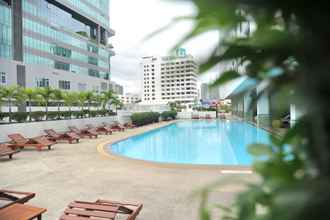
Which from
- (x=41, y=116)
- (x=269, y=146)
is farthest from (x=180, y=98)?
(x=269, y=146)

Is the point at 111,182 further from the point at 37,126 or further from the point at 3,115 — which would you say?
the point at 37,126

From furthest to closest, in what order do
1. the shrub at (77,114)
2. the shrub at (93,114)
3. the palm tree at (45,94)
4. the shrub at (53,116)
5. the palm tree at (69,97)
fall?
the shrub at (93,114) → the shrub at (77,114) → the palm tree at (69,97) → the shrub at (53,116) → the palm tree at (45,94)

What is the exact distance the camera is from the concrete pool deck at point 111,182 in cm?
521

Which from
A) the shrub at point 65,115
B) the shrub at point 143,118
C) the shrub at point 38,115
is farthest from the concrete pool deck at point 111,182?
the shrub at point 143,118

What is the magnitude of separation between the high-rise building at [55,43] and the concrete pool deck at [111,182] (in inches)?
1047

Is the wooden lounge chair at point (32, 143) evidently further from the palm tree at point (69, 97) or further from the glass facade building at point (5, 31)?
the glass facade building at point (5, 31)

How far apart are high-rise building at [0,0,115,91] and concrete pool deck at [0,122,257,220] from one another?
26.6 meters

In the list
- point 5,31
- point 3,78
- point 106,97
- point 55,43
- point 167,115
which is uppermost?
point 55,43

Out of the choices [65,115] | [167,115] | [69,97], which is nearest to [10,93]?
[65,115]

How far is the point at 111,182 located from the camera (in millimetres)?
Answer: 6984

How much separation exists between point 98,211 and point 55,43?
4626cm

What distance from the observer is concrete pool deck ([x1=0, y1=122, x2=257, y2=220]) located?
5207 mm

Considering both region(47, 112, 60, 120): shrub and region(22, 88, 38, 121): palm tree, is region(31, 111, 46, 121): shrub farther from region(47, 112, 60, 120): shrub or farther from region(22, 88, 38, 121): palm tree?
region(47, 112, 60, 120): shrub

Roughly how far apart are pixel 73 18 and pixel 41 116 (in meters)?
35.3
